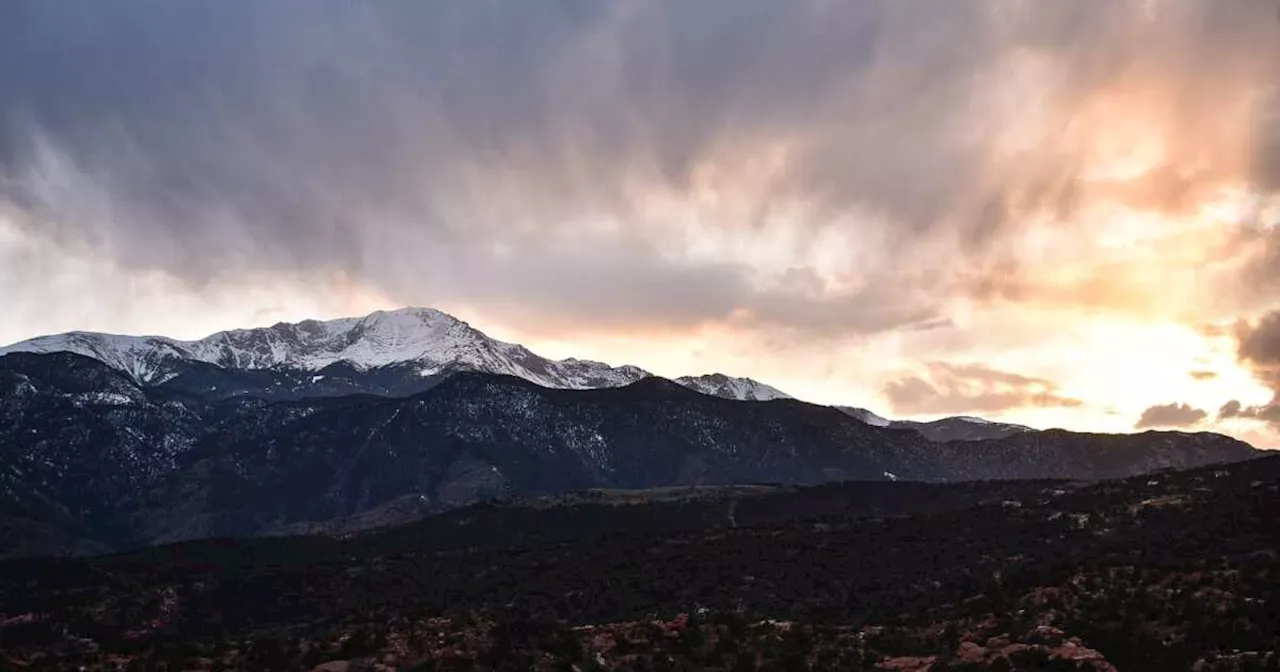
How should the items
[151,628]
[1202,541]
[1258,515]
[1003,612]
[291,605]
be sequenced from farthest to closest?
[291,605]
[151,628]
[1258,515]
[1202,541]
[1003,612]

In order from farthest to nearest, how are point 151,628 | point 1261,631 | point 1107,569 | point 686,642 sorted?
point 151,628, point 1107,569, point 686,642, point 1261,631

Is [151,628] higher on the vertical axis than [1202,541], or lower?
lower

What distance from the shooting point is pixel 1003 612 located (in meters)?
68.8

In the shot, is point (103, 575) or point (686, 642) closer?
point (686, 642)


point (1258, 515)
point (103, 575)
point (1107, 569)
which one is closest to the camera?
point (1107, 569)

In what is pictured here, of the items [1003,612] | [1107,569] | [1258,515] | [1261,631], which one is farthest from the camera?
[1258,515]

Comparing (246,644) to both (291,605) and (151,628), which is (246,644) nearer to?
(151,628)

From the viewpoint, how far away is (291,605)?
147125mm

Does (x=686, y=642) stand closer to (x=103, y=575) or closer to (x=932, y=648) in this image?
(x=932, y=648)

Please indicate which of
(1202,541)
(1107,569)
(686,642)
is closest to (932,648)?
(686,642)

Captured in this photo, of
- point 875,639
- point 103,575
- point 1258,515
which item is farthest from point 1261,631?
point 103,575

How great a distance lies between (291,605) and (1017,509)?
4089 inches

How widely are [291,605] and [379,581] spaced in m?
12.6

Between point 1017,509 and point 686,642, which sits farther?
point 1017,509
